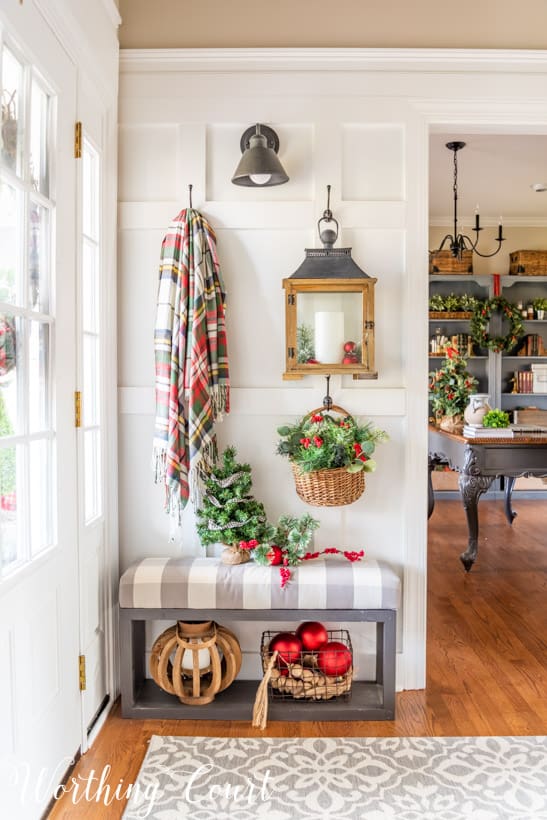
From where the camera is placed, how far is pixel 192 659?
8.22 ft

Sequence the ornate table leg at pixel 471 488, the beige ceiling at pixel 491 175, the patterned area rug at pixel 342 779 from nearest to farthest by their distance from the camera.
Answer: the patterned area rug at pixel 342 779 → the ornate table leg at pixel 471 488 → the beige ceiling at pixel 491 175

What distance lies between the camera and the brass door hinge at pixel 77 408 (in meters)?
2.22

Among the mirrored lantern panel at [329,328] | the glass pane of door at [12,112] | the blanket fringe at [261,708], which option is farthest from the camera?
the mirrored lantern panel at [329,328]

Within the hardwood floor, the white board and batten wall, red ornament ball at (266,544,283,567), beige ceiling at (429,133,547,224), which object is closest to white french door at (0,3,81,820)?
the hardwood floor

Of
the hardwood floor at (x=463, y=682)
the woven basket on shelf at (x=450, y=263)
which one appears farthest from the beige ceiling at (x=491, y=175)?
the hardwood floor at (x=463, y=682)

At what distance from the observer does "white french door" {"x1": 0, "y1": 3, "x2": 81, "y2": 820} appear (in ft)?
5.71

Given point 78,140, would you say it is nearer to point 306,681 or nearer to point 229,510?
point 229,510

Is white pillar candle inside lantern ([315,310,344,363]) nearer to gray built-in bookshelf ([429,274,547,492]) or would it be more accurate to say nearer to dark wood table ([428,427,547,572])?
dark wood table ([428,427,547,572])

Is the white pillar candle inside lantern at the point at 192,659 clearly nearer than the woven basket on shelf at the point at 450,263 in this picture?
Yes

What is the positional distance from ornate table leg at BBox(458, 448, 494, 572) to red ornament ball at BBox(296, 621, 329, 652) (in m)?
1.91

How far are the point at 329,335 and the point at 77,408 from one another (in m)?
0.95

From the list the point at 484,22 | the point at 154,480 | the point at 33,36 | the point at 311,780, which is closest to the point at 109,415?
the point at 154,480

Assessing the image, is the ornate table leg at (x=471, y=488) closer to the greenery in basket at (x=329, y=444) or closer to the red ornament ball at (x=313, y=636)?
the greenery in basket at (x=329, y=444)

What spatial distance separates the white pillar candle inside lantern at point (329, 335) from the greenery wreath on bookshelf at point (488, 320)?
4.76 meters
